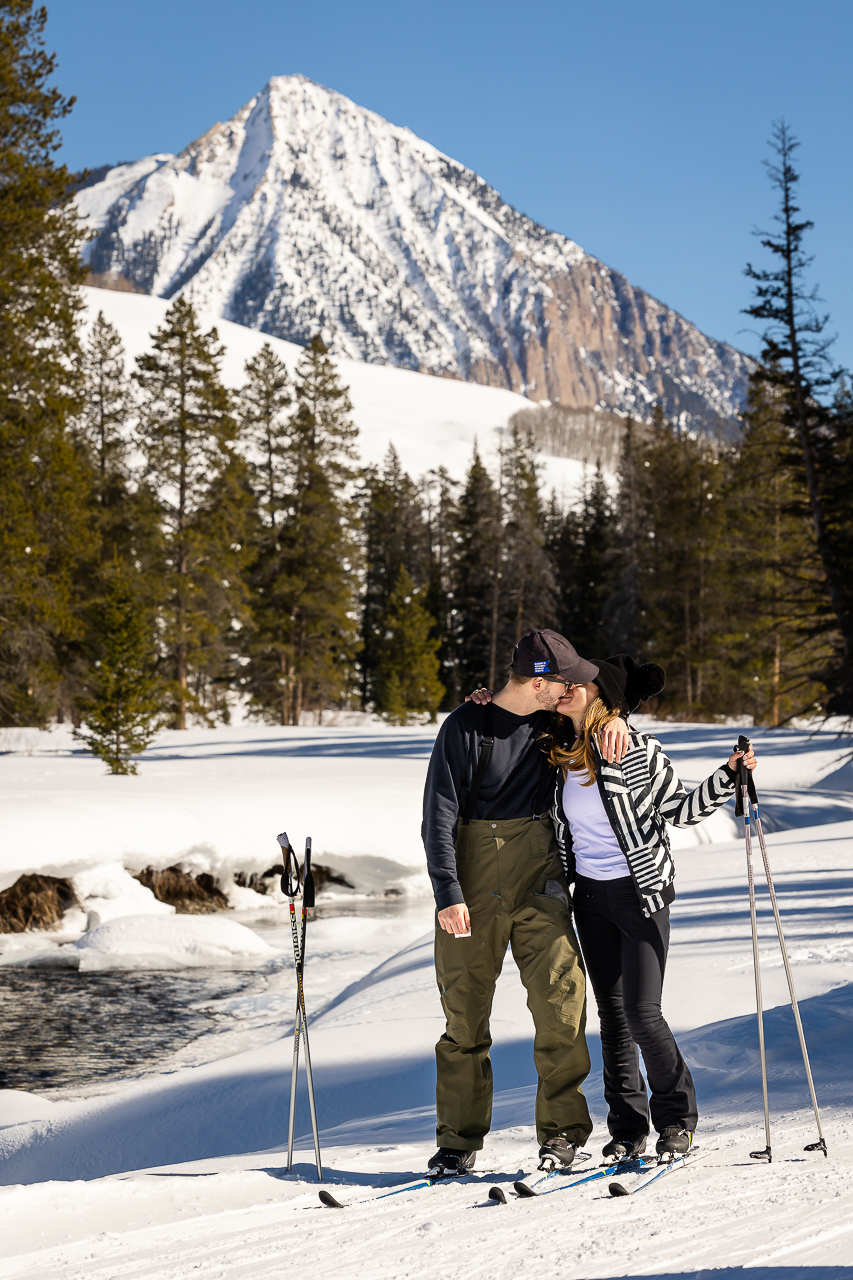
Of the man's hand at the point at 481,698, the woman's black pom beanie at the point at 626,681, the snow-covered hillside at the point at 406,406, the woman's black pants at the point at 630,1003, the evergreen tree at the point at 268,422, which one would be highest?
the snow-covered hillside at the point at 406,406

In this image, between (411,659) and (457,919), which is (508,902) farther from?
(411,659)

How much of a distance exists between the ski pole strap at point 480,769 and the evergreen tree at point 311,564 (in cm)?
3217

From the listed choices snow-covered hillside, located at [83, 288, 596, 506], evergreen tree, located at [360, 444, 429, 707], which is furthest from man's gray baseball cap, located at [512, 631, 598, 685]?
snow-covered hillside, located at [83, 288, 596, 506]

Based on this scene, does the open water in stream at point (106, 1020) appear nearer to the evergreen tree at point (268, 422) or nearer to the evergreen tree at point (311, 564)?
Result: the evergreen tree at point (311, 564)

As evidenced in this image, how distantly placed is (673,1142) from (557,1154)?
1.32 ft

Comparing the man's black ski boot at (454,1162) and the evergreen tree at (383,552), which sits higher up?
the evergreen tree at (383,552)

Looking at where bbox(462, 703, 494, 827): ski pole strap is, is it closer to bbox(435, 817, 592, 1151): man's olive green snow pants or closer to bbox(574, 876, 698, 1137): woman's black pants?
bbox(435, 817, 592, 1151): man's olive green snow pants

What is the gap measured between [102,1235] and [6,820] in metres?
10.3

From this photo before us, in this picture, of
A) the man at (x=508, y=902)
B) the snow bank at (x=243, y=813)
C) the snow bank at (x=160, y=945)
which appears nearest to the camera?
the man at (x=508, y=902)

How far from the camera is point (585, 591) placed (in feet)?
167

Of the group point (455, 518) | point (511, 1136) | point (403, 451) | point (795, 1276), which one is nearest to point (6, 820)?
point (511, 1136)

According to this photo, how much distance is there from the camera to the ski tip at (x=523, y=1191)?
348 cm

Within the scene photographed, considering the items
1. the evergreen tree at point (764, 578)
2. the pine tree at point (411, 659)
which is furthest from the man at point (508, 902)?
the pine tree at point (411, 659)

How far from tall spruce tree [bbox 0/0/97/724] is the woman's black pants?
15446 millimetres
